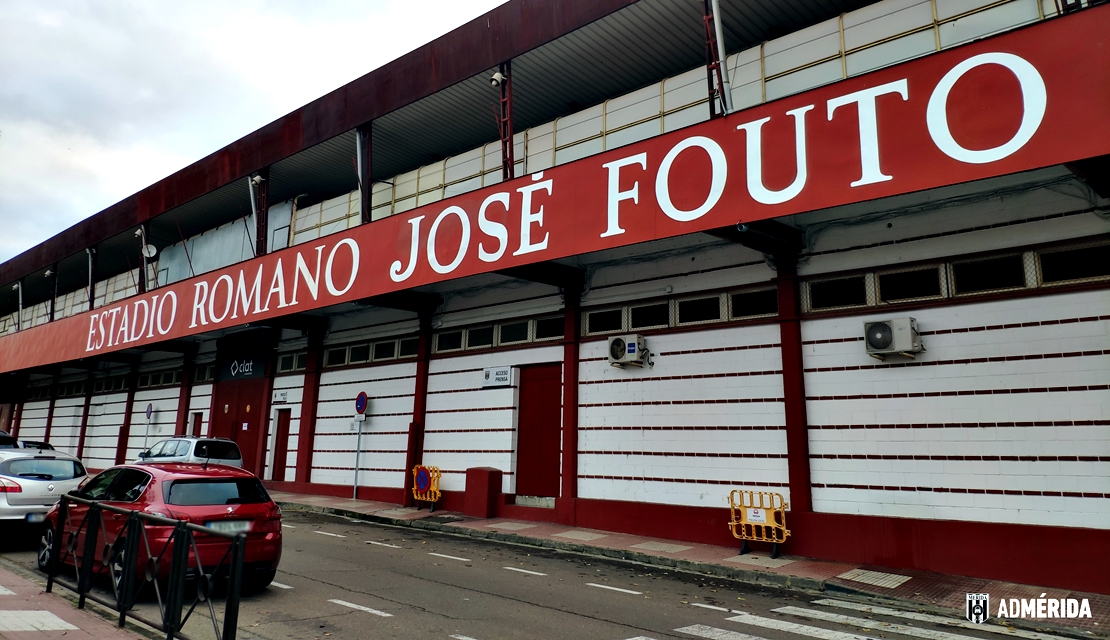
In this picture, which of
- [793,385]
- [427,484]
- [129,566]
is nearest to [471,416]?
[427,484]

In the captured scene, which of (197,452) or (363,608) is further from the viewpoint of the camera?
(197,452)

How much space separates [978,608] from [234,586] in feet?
26.3

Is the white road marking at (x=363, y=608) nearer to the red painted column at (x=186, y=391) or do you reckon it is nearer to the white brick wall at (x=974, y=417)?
the white brick wall at (x=974, y=417)

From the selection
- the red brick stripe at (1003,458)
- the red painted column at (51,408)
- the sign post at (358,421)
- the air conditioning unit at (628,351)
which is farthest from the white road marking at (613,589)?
the red painted column at (51,408)

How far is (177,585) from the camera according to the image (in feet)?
19.7

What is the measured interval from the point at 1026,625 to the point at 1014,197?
5866 mm

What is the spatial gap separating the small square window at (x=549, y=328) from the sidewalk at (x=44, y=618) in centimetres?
985

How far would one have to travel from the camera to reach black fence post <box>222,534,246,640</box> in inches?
204

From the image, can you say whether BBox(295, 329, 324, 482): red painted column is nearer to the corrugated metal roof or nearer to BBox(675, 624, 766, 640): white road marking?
the corrugated metal roof

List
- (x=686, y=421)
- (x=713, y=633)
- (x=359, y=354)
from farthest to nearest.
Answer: (x=359, y=354) → (x=686, y=421) → (x=713, y=633)

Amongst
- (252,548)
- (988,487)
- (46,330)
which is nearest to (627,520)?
(988,487)

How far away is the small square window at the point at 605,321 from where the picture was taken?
14.5 meters

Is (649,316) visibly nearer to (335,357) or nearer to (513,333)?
(513,333)

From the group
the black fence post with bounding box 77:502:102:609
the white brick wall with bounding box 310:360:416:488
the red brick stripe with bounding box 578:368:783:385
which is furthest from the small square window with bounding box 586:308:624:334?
the black fence post with bounding box 77:502:102:609
